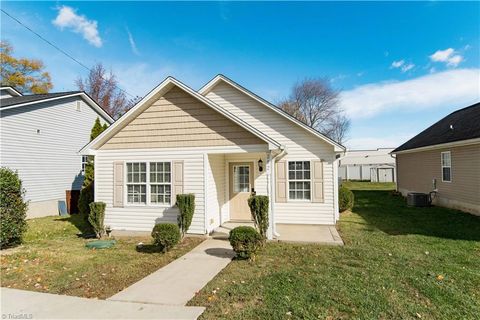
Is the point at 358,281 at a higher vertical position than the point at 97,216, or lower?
lower

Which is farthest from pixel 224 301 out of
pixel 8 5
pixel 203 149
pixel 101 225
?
pixel 8 5

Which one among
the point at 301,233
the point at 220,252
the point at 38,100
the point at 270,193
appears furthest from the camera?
the point at 38,100

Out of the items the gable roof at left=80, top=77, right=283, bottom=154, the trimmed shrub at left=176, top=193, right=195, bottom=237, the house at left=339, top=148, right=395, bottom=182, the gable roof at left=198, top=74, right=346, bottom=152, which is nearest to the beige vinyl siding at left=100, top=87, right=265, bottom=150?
the gable roof at left=80, top=77, right=283, bottom=154

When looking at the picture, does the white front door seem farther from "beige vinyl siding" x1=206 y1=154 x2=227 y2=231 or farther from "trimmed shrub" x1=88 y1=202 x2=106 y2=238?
"trimmed shrub" x1=88 y1=202 x2=106 y2=238

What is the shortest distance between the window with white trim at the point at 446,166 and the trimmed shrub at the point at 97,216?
15000mm

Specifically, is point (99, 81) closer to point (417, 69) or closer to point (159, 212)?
point (159, 212)

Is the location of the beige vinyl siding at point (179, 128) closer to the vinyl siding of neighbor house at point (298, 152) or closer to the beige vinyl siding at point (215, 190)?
the beige vinyl siding at point (215, 190)

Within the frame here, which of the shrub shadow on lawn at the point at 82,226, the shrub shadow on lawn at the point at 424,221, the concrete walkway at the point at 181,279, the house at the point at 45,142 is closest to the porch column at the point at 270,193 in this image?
the concrete walkway at the point at 181,279

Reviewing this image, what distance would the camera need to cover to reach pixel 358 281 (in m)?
4.88

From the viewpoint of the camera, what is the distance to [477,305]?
405 centimetres

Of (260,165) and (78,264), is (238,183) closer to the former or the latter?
(260,165)

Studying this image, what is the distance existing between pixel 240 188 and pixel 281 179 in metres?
1.62

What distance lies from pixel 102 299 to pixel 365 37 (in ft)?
60.0

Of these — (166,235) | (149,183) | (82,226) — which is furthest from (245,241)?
(82,226)
